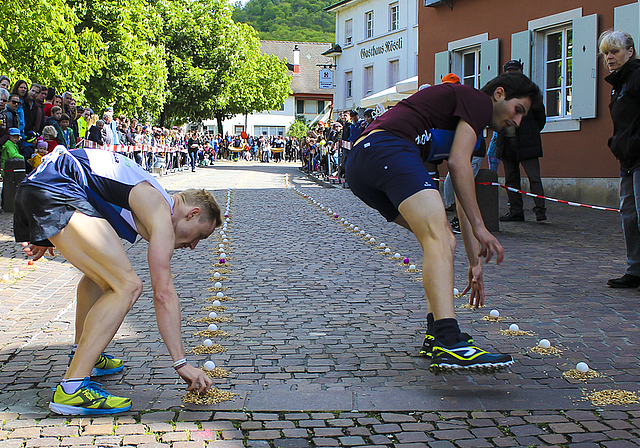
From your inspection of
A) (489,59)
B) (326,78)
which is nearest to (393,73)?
(326,78)

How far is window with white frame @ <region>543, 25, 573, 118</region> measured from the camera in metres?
14.7

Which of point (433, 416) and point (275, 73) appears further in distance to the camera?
point (275, 73)

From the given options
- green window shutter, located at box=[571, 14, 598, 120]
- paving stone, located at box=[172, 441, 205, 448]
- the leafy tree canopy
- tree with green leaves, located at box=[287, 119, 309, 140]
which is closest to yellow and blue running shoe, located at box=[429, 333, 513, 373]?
paving stone, located at box=[172, 441, 205, 448]

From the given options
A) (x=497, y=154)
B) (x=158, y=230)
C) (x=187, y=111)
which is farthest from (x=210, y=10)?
Answer: (x=158, y=230)

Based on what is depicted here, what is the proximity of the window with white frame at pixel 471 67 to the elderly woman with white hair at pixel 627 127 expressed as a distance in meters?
11.7

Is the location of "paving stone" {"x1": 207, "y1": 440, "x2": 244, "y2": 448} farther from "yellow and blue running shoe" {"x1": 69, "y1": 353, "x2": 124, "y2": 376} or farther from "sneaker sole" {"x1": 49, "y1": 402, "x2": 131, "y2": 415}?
"yellow and blue running shoe" {"x1": 69, "y1": 353, "x2": 124, "y2": 376}

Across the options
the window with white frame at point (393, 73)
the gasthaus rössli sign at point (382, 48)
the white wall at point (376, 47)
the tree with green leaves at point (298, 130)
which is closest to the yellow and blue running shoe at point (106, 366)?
the white wall at point (376, 47)

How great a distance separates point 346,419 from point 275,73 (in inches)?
2569

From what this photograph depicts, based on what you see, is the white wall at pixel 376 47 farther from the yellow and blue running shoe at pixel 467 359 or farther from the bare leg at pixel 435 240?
the yellow and blue running shoe at pixel 467 359

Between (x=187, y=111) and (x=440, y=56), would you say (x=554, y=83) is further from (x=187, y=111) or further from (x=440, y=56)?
(x=187, y=111)

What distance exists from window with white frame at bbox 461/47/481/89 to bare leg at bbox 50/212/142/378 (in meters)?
15.4

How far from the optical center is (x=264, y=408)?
139 inches

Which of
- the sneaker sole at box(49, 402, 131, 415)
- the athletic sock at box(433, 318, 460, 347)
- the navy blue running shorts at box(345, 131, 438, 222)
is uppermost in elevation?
the navy blue running shorts at box(345, 131, 438, 222)

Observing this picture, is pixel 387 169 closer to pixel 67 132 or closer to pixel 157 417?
pixel 157 417
